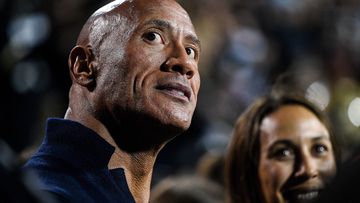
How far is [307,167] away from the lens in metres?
3.09

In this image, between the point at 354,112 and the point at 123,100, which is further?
the point at 354,112

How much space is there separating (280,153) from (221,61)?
4.36 meters

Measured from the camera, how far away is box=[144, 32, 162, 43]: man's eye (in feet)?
7.52

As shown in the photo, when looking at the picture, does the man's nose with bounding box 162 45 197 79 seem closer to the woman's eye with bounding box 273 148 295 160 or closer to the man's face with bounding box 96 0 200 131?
the man's face with bounding box 96 0 200 131

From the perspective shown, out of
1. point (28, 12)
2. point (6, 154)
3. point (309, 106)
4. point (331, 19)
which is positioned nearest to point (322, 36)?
point (331, 19)

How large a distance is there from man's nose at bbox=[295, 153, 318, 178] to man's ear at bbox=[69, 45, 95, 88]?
42.8 inches

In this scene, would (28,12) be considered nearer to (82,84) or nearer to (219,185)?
(219,185)

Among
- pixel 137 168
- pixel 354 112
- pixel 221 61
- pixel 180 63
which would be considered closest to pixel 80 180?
pixel 137 168

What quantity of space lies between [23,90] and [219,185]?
1.63 m

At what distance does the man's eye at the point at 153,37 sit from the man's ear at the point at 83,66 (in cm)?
17

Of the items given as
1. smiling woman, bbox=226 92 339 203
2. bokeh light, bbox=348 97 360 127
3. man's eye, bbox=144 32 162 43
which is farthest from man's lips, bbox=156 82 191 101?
bokeh light, bbox=348 97 360 127

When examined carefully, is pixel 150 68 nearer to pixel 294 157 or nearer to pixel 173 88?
pixel 173 88

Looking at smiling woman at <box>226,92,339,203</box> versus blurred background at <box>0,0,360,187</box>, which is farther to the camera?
blurred background at <box>0,0,360,187</box>

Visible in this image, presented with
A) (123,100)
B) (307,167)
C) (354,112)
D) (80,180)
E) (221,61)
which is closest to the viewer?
(80,180)
